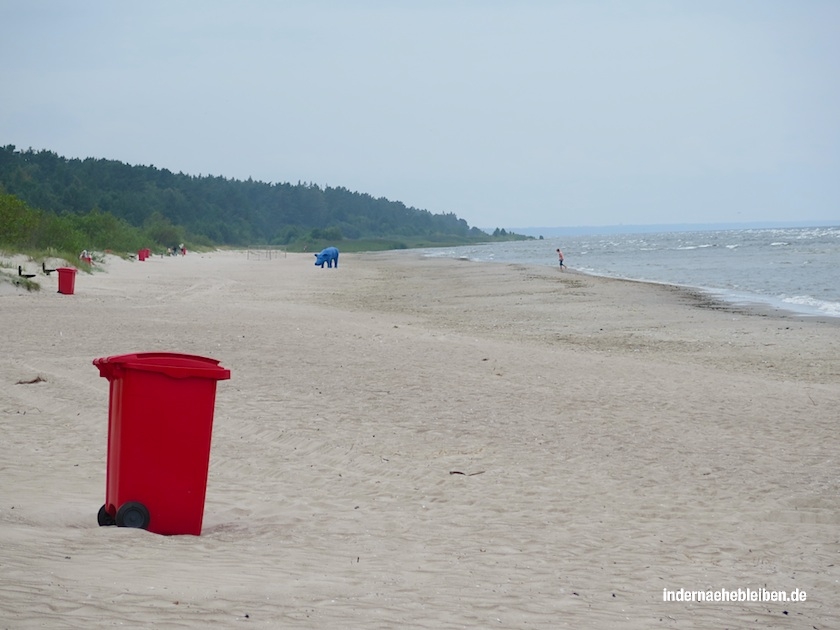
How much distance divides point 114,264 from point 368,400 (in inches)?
1567

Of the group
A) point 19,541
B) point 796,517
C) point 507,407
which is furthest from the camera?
point 507,407

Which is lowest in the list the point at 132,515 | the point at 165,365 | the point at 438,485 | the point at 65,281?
the point at 438,485

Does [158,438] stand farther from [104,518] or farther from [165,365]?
[104,518]

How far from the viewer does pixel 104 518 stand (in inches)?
217

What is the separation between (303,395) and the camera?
10148mm

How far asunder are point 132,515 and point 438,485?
2521 millimetres

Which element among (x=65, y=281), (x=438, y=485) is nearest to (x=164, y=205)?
(x=65, y=281)

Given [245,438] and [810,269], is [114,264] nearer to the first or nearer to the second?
[810,269]

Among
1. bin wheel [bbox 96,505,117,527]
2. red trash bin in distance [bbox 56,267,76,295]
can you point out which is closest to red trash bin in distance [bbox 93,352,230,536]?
bin wheel [bbox 96,505,117,527]

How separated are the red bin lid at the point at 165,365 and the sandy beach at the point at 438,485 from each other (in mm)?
898

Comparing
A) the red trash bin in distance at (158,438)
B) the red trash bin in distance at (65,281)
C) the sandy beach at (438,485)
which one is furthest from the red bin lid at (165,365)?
the red trash bin in distance at (65,281)

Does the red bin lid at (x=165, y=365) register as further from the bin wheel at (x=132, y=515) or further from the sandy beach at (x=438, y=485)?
the sandy beach at (x=438, y=485)

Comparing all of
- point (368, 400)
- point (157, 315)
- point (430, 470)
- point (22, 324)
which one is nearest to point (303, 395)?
point (368, 400)

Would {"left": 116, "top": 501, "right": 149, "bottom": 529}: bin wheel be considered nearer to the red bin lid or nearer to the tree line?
the red bin lid
